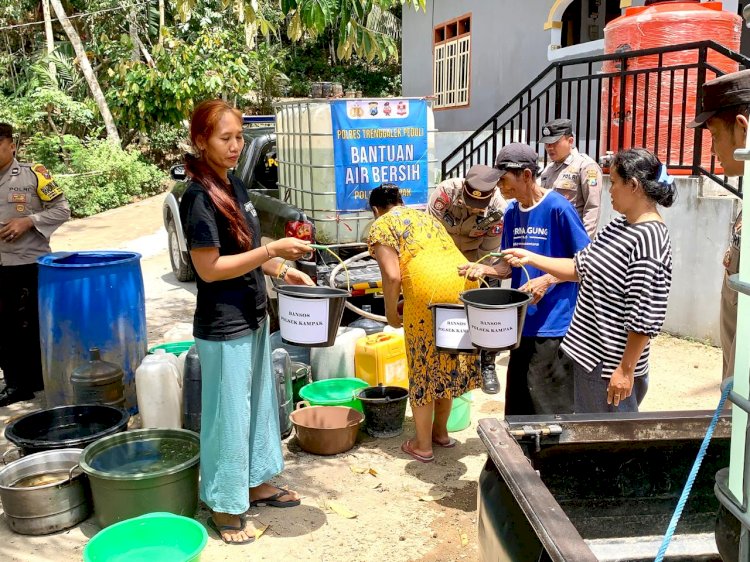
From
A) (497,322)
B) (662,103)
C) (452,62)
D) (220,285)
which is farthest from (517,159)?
(452,62)

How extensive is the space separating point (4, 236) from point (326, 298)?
9.26 ft

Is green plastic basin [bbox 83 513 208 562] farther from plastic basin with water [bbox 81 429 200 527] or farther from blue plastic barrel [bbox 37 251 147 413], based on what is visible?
blue plastic barrel [bbox 37 251 147 413]

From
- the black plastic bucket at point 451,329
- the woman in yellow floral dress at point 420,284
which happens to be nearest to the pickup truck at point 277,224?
the woman in yellow floral dress at point 420,284

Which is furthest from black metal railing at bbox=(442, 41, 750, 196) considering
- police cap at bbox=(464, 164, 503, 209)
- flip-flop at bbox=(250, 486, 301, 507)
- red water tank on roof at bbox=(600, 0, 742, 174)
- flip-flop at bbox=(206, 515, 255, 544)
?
flip-flop at bbox=(206, 515, 255, 544)

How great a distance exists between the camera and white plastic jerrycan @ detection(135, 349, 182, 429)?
4.44 metres

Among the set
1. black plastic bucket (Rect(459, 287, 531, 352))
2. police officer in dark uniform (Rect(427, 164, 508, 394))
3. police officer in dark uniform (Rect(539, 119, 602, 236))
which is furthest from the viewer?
police officer in dark uniform (Rect(427, 164, 508, 394))

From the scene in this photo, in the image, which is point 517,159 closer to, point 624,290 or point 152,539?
point 624,290

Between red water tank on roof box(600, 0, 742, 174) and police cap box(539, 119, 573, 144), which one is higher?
red water tank on roof box(600, 0, 742, 174)

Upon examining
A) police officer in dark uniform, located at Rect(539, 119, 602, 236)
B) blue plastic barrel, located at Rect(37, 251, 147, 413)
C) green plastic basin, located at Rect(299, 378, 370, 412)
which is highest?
police officer in dark uniform, located at Rect(539, 119, 602, 236)

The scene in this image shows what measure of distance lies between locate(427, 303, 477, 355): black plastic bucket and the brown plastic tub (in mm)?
985

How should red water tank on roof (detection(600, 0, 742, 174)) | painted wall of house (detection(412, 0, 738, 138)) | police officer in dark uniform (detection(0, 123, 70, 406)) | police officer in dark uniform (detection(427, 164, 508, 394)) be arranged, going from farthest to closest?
painted wall of house (detection(412, 0, 738, 138)), red water tank on roof (detection(600, 0, 742, 174)), police officer in dark uniform (detection(427, 164, 508, 394)), police officer in dark uniform (detection(0, 123, 70, 406))

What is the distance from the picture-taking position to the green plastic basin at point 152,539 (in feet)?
9.75

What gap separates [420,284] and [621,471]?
1835 millimetres

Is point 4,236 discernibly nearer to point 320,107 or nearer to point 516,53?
point 320,107
